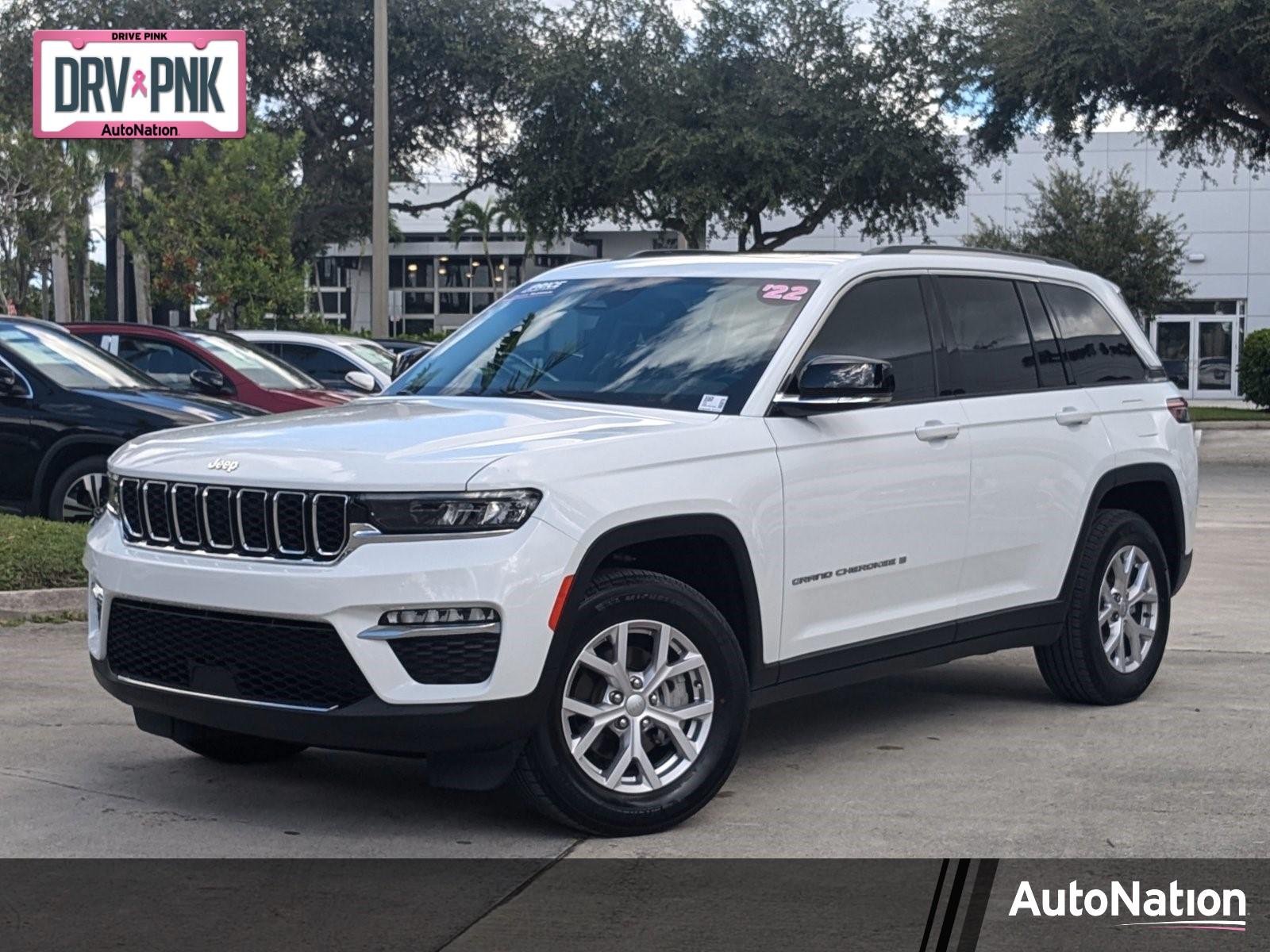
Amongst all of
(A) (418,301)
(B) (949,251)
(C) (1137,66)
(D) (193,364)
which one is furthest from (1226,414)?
(A) (418,301)

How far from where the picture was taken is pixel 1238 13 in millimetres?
25109

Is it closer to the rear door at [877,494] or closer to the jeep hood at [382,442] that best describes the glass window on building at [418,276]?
the rear door at [877,494]

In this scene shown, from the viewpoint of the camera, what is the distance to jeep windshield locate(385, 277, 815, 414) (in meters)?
6.48

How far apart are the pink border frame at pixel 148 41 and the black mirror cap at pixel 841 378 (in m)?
28.6

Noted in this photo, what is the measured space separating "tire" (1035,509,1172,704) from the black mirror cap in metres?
1.89

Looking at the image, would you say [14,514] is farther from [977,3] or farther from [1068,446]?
[977,3]

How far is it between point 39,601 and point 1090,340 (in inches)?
235

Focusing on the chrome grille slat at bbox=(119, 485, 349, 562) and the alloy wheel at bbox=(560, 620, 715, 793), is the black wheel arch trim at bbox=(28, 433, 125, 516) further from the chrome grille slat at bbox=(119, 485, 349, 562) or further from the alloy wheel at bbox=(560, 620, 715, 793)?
the alloy wheel at bbox=(560, 620, 715, 793)

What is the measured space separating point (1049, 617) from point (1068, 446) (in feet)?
2.36

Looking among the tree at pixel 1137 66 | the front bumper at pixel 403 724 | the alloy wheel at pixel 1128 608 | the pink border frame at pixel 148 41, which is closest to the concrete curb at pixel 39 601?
the front bumper at pixel 403 724

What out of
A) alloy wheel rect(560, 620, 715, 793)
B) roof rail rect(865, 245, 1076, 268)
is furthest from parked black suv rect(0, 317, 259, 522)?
alloy wheel rect(560, 620, 715, 793)

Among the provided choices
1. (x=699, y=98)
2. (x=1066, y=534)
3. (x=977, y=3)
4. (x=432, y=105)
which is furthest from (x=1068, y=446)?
(x=432, y=105)

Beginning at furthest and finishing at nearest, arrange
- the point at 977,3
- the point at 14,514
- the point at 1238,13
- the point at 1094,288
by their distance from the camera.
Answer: the point at 977,3, the point at 1238,13, the point at 14,514, the point at 1094,288

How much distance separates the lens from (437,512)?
17.6 ft
